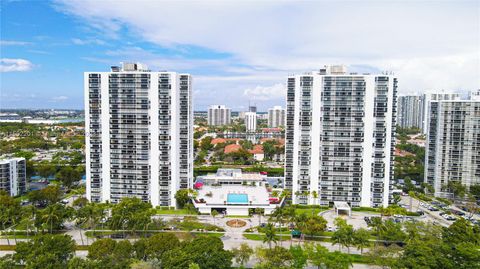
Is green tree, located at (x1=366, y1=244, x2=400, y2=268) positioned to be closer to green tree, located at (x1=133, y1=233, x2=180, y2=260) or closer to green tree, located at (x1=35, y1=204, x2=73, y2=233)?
green tree, located at (x1=133, y1=233, x2=180, y2=260)

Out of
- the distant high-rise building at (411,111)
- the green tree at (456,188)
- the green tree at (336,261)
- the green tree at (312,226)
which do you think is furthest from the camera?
the distant high-rise building at (411,111)

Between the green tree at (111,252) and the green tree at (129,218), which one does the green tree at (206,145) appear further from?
the green tree at (111,252)

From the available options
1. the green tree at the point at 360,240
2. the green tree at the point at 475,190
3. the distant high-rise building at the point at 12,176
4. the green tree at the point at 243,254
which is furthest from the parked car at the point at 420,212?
the distant high-rise building at the point at 12,176

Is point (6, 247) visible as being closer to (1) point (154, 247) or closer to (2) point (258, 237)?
(1) point (154, 247)

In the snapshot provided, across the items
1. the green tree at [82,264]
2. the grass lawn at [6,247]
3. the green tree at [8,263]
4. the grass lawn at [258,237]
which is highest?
the green tree at [82,264]

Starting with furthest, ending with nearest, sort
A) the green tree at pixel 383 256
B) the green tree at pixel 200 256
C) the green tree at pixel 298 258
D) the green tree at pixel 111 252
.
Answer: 1. the green tree at pixel 383 256
2. the green tree at pixel 298 258
3. the green tree at pixel 111 252
4. the green tree at pixel 200 256
